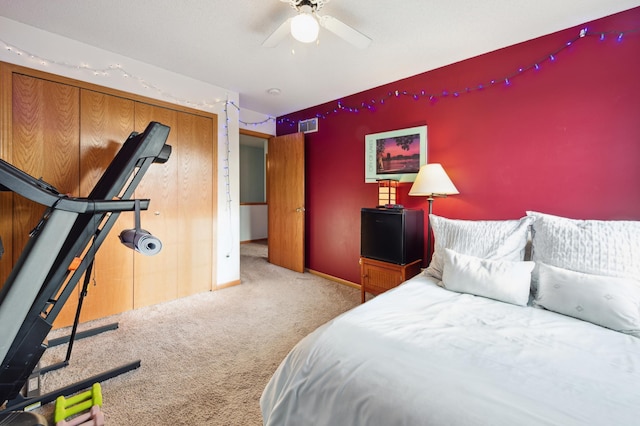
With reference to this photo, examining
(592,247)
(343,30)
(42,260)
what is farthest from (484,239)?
(42,260)

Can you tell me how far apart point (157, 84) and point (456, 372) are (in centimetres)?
351

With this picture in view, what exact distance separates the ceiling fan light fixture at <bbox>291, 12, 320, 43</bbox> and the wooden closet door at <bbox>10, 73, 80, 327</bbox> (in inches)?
85.4

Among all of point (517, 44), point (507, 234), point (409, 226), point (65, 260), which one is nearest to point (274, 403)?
point (65, 260)

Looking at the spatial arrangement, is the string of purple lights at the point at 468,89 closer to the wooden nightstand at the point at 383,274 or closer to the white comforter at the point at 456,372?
the wooden nightstand at the point at 383,274

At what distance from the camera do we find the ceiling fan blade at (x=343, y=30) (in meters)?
1.75

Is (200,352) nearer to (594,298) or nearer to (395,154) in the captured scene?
(594,298)

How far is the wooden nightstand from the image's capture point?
8.67ft

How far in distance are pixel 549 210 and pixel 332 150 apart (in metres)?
2.48

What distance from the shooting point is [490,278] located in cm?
168

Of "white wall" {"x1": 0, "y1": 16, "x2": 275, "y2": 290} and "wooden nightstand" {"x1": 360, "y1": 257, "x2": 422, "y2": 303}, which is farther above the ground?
"white wall" {"x1": 0, "y1": 16, "x2": 275, "y2": 290}

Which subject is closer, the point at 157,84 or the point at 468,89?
the point at 468,89

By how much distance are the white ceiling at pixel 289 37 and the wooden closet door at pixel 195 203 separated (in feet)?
2.14

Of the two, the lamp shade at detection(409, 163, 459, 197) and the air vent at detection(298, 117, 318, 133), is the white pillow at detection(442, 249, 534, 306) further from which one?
the air vent at detection(298, 117, 318, 133)

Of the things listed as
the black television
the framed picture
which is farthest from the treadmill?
the framed picture
